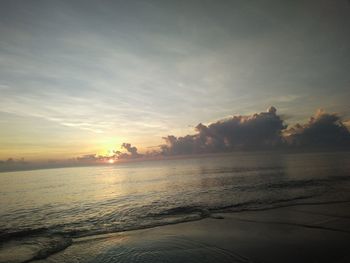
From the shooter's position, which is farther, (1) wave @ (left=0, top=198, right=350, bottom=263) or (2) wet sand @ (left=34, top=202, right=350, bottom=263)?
(1) wave @ (left=0, top=198, right=350, bottom=263)

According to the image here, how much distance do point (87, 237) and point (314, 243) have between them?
13.1 m

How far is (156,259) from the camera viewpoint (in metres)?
10.9

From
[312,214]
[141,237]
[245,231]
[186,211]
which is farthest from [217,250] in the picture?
[186,211]

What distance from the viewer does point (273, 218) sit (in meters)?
17.7

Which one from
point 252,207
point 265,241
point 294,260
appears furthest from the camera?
point 252,207

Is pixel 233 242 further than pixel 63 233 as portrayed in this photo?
No

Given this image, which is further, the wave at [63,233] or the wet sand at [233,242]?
the wave at [63,233]

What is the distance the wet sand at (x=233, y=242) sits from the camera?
10.8 metres

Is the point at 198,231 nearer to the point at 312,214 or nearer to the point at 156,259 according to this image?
the point at 156,259

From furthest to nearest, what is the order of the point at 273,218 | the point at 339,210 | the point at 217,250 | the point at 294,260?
1. the point at 339,210
2. the point at 273,218
3. the point at 217,250
4. the point at 294,260

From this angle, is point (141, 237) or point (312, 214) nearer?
point (141, 237)

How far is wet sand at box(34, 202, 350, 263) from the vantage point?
10773 mm

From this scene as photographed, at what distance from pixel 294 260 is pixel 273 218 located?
8069 millimetres

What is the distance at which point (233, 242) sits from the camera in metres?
12.8
